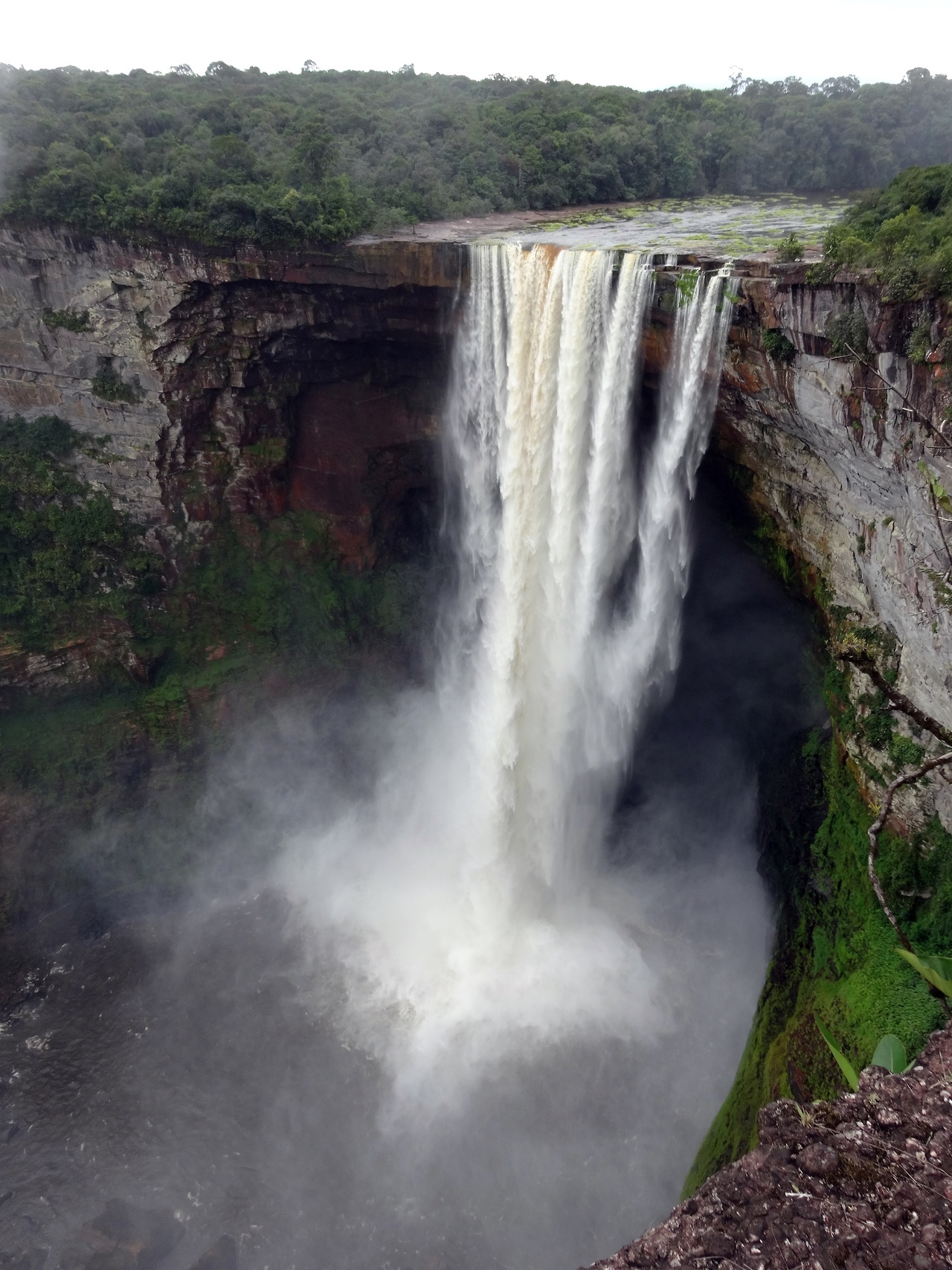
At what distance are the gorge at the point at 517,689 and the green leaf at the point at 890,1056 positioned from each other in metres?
3.84

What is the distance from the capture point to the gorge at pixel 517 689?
1255 cm

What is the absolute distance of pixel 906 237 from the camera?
10.4 m

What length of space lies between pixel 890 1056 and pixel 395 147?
2676 cm

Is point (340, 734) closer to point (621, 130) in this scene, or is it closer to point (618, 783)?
point (618, 783)

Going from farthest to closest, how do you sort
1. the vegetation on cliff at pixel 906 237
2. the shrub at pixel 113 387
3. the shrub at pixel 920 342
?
the shrub at pixel 113 387 → the shrub at pixel 920 342 → the vegetation on cliff at pixel 906 237

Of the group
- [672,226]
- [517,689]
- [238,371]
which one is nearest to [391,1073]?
[517,689]

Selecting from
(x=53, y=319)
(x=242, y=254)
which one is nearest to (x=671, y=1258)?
(x=242, y=254)

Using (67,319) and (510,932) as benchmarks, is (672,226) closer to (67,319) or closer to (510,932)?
(67,319)

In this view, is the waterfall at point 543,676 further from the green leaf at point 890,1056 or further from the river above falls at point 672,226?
the green leaf at point 890,1056

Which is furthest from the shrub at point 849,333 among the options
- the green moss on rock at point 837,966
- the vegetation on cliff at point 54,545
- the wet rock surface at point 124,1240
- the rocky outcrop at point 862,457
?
the wet rock surface at point 124,1240

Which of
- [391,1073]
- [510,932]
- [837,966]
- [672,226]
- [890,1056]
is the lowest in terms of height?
[391,1073]

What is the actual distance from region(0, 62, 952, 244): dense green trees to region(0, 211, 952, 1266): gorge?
129 cm

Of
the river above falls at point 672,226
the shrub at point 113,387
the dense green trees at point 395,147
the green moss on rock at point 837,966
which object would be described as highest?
the dense green trees at point 395,147

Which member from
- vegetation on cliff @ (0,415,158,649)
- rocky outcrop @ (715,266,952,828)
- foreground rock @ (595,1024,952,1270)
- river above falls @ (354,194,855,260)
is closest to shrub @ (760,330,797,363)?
rocky outcrop @ (715,266,952,828)
